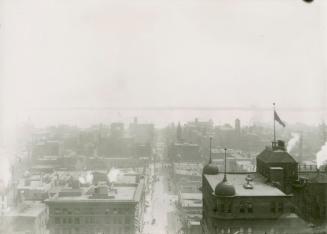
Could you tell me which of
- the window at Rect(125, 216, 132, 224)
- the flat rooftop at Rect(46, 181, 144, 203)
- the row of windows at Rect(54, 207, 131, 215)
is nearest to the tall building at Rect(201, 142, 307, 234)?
the window at Rect(125, 216, 132, 224)

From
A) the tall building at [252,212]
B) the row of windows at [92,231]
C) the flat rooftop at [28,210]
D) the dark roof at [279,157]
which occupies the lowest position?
the row of windows at [92,231]

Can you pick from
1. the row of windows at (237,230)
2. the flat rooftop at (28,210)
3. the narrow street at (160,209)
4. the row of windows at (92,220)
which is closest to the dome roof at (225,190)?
the row of windows at (237,230)

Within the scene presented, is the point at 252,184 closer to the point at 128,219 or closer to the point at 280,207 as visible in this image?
the point at 280,207

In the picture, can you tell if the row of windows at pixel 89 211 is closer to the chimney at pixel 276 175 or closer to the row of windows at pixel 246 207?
the chimney at pixel 276 175

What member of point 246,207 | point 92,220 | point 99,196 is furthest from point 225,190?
point 92,220

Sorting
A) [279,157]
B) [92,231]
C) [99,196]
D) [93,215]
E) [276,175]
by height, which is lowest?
[92,231]

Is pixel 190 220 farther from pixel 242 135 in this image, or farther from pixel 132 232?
pixel 242 135

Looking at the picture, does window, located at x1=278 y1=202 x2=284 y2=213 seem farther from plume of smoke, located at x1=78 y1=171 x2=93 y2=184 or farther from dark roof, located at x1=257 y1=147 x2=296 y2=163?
plume of smoke, located at x1=78 y1=171 x2=93 y2=184
